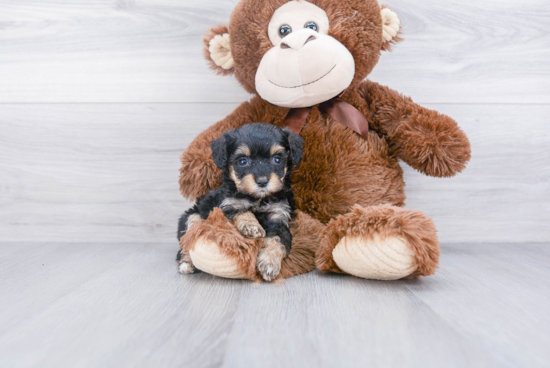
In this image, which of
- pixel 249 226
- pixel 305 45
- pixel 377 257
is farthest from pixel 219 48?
pixel 377 257

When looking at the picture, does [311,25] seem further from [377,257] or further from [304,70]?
[377,257]

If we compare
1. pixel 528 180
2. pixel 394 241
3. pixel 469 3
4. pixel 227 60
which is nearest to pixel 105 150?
pixel 227 60

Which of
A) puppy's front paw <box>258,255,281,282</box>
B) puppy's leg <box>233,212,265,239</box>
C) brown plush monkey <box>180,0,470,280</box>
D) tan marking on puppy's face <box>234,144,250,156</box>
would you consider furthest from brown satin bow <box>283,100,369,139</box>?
puppy's front paw <box>258,255,281,282</box>

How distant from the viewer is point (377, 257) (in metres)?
1.06

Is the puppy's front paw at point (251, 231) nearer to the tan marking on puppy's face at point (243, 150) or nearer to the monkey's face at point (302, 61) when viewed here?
the tan marking on puppy's face at point (243, 150)

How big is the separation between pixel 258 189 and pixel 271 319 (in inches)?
16.2

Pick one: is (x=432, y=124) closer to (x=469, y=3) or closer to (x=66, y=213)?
(x=469, y=3)

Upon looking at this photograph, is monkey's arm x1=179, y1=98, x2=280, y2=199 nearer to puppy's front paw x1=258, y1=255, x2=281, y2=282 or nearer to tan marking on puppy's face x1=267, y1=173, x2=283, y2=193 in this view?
tan marking on puppy's face x1=267, y1=173, x2=283, y2=193

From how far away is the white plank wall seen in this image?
1.77 meters

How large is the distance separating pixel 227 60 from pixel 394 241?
911 millimetres

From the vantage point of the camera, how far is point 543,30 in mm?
1754

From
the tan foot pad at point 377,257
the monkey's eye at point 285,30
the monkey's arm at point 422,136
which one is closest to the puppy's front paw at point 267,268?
the tan foot pad at point 377,257

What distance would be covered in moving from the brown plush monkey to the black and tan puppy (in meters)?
0.05

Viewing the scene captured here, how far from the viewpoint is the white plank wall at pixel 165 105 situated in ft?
5.81
